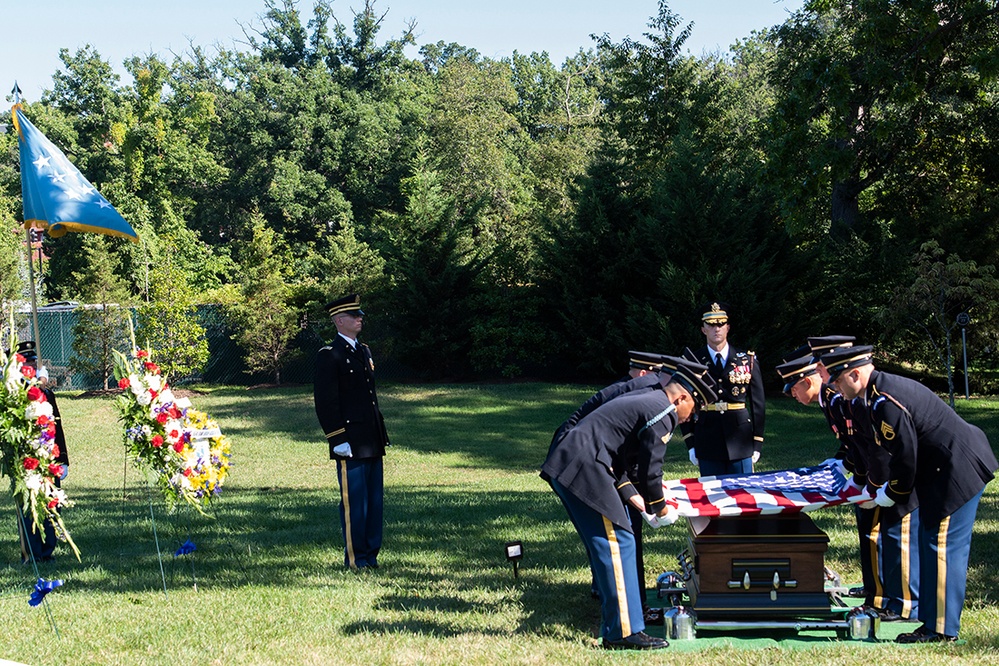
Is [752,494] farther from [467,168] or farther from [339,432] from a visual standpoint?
[467,168]

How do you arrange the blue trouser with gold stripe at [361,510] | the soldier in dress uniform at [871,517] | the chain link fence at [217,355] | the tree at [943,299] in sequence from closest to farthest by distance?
1. the soldier in dress uniform at [871,517]
2. the blue trouser with gold stripe at [361,510]
3. the tree at [943,299]
4. the chain link fence at [217,355]

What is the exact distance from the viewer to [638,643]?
584cm

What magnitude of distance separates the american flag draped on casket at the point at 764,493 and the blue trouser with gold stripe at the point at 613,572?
445mm

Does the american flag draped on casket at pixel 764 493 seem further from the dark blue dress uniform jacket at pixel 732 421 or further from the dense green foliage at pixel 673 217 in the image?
the dense green foliage at pixel 673 217

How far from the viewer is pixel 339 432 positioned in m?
8.43

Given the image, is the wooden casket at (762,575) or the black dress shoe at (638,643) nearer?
the black dress shoe at (638,643)

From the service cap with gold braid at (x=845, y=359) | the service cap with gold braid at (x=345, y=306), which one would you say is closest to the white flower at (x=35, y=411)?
the service cap with gold braid at (x=345, y=306)

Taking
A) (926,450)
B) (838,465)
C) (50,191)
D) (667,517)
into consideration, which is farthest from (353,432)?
(926,450)

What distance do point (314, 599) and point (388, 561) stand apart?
4.75 feet

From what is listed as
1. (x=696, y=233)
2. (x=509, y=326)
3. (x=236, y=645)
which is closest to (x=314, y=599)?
(x=236, y=645)

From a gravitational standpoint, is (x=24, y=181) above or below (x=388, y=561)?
above

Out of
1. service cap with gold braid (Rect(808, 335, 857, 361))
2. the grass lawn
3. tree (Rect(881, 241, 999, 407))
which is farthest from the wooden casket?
tree (Rect(881, 241, 999, 407))

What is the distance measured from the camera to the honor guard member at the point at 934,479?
229 inches

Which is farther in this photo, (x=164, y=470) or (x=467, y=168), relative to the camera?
(x=467, y=168)
